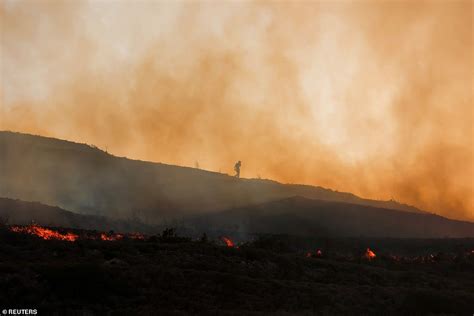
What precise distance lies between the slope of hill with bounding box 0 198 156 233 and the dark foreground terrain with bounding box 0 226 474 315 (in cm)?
Answer: 3785

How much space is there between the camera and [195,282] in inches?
1351

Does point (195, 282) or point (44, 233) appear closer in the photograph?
point (195, 282)

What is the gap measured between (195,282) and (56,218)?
55928 millimetres

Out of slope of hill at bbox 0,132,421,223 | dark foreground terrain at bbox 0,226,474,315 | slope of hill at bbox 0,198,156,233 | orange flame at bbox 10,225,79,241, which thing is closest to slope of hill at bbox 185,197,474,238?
slope of hill at bbox 0,132,421,223

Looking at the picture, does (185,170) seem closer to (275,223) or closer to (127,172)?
(127,172)

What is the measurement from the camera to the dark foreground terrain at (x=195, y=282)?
28.2 m

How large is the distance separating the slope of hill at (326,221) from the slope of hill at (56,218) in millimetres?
16033

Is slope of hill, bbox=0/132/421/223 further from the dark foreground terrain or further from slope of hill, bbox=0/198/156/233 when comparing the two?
the dark foreground terrain

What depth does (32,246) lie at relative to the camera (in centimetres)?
3853

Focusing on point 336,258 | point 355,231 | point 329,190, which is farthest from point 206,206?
point 336,258

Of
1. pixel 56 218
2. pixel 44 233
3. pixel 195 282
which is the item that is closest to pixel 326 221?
pixel 56 218

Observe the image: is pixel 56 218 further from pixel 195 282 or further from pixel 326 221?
pixel 326 221

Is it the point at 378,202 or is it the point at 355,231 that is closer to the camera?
the point at 355,231

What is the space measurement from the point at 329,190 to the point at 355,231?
44328mm
